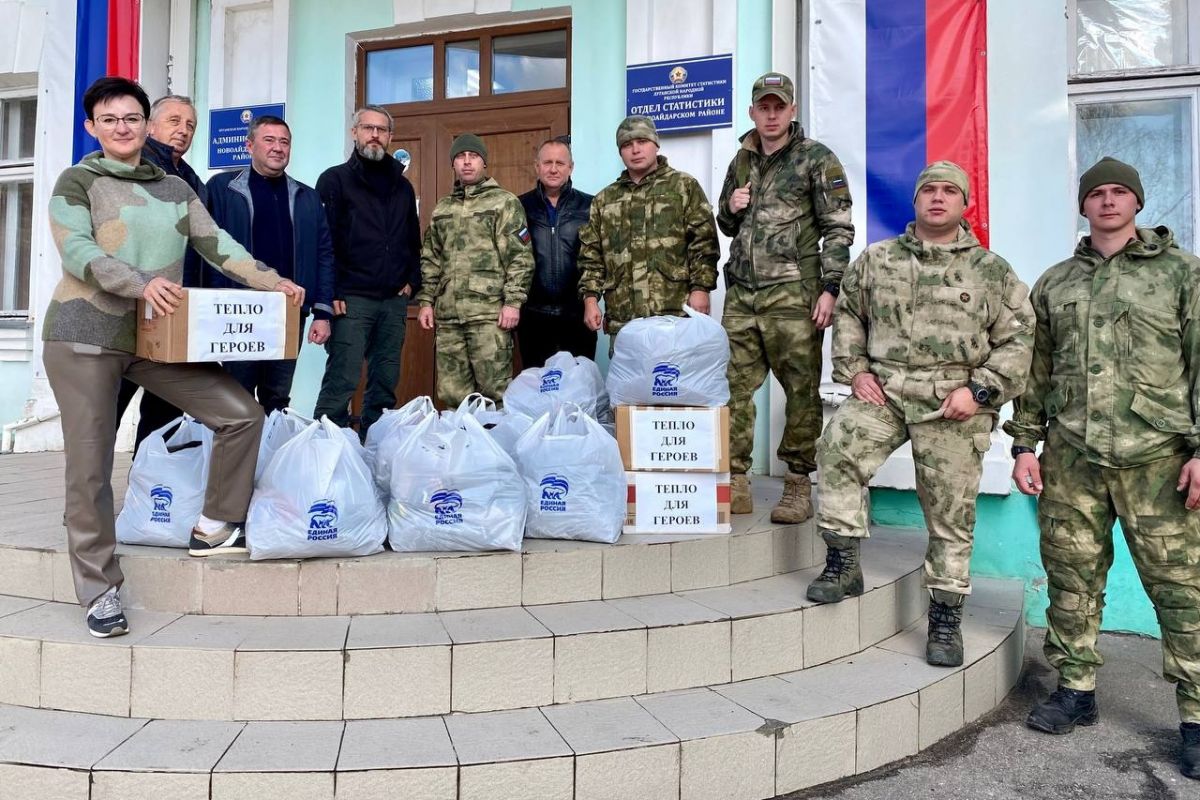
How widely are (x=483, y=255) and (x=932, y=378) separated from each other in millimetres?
2338

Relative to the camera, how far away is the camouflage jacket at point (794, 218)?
3.69 metres

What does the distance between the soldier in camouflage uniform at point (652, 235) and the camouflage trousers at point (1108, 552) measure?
5.69ft

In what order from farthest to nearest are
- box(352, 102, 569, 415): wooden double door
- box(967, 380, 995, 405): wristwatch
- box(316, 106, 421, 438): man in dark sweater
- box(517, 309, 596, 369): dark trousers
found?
box(352, 102, 569, 415): wooden double door → box(517, 309, 596, 369): dark trousers → box(316, 106, 421, 438): man in dark sweater → box(967, 380, 995, 405): wristwatch

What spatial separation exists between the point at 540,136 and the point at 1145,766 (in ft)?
16.0

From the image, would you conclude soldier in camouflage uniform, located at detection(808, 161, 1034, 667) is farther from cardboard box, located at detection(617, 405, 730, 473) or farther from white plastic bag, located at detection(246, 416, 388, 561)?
white plastic bag, located at detection(246, 416, 388, 561)

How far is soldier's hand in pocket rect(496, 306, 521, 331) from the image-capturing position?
436 cm

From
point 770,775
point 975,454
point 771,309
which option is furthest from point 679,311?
point 770,775

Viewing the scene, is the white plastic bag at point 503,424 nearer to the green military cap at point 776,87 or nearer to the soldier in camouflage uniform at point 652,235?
the soldier in camouflage uniform at point 652,235

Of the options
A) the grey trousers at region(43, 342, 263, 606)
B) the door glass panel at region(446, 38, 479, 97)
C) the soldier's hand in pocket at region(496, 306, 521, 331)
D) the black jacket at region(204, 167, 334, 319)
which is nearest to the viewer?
the grey trousers at region(43, 342, 263, 606)

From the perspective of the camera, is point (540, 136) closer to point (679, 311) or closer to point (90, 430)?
point (679, 311)

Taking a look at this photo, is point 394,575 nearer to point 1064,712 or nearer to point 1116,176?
point 1064,712

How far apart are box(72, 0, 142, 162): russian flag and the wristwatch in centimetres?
624

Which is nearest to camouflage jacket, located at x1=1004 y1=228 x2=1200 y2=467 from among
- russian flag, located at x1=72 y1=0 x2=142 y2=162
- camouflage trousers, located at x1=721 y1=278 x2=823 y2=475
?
camouflage trousers, located at x1=721 y1=278 x2=823 y2=475

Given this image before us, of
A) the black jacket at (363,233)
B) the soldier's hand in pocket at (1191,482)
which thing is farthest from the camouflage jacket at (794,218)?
the black jacket at (363,233)
